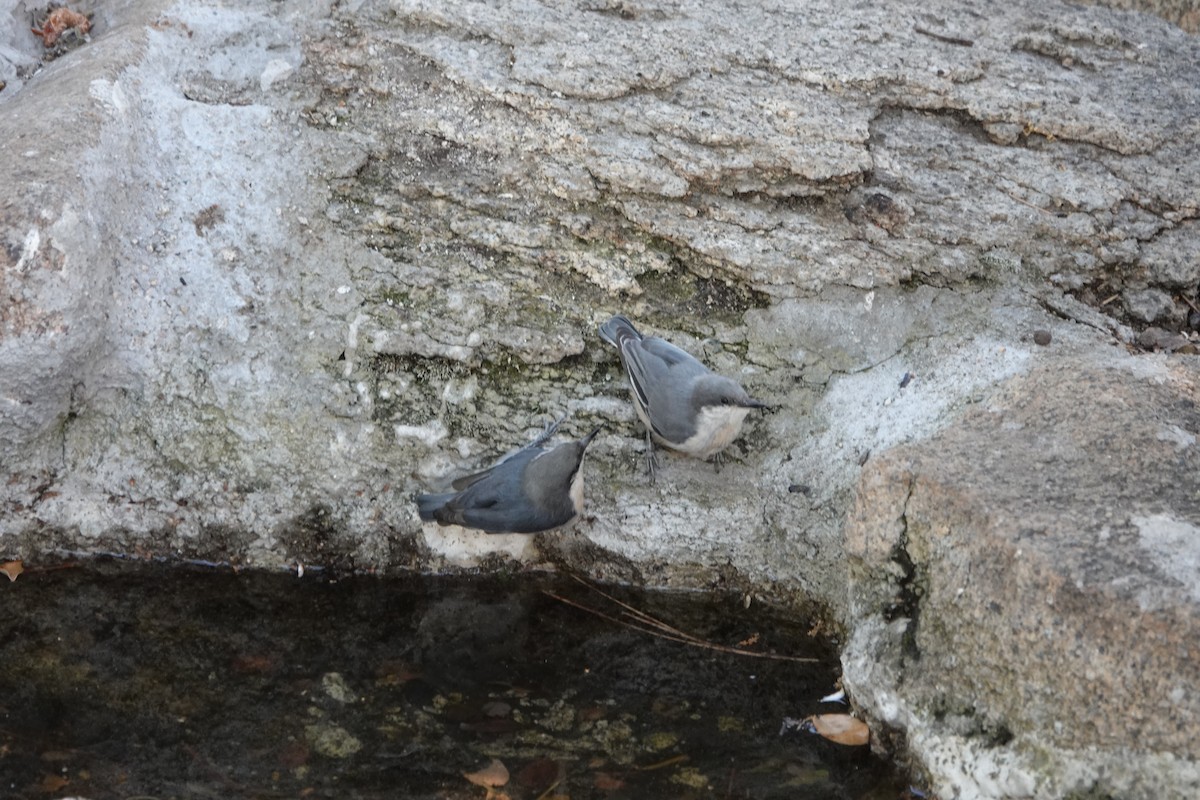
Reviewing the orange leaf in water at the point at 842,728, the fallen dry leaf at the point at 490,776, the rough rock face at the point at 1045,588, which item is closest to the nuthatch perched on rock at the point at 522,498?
the fallen dry leaf at the point at 490,776

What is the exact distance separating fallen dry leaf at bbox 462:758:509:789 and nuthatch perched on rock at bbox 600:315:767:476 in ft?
4.86

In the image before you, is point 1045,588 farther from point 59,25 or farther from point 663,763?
point 59,25

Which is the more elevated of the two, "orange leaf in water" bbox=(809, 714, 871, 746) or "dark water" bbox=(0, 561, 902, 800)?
"orange leaf in water" bbox=(809, 714, 871, 746)

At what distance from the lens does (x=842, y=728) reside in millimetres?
4012

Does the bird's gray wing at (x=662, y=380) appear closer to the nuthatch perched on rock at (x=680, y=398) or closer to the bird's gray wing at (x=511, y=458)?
the nuthatch perched on rock at (x=680, y=398)

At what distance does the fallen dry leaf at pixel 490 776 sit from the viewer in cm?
385

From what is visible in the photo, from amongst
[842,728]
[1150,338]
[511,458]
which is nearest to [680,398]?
[511,458]

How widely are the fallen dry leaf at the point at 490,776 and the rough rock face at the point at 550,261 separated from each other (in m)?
1.11

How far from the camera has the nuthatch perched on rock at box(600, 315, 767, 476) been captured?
15.1 feet

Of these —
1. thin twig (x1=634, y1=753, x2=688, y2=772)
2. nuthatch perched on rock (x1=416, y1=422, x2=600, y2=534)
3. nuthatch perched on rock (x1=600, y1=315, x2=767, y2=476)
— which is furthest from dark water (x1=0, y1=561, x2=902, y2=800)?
nuthatch perched on rock (x1=600, y1=315, x2=767, y2=476)

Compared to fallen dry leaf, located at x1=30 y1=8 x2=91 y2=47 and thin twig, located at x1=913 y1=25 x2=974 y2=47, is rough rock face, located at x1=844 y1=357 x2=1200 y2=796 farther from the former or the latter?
fallen dry leaf, located at x1=30 y1=8 x2=91 y2=47

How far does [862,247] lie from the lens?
5152 millimetres

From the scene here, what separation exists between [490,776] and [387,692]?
61cm

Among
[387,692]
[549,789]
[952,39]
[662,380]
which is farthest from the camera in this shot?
A: [952,39]
